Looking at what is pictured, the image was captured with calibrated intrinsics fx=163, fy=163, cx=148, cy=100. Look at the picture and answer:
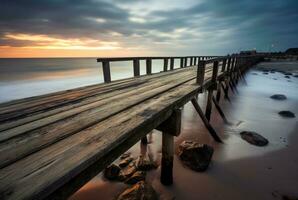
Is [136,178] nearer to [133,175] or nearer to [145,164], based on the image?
[133,175]

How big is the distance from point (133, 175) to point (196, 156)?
153 centimetres

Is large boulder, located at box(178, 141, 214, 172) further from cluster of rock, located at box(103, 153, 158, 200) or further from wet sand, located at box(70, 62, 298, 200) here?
cluster of rock, located at box(103, 153, 158, 200)

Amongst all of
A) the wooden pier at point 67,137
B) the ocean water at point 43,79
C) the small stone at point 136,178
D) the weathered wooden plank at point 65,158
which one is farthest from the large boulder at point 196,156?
the ocean water at point 43,79

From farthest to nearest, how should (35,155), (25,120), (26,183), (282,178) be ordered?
(282,178) → (25,120) → (35,155) → (26,183)

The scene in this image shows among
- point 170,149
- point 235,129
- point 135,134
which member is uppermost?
point 135,134

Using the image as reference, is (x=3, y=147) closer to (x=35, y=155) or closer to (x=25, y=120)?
(x=35, y=155)

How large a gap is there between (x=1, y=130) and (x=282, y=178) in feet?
16.7

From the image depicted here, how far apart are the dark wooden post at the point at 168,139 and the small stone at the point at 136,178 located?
41cm

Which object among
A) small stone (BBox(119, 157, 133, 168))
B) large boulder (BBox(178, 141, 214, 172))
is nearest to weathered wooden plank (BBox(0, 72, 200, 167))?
small stone (BBox(119, 157, 133, 168))

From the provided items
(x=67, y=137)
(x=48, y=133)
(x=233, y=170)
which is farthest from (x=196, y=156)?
(x=48, y=133)

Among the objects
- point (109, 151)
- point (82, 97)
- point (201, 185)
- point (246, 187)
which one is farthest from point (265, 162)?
point (82, 97)

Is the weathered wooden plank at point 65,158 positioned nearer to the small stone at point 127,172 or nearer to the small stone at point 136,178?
the small stone at point 136,178

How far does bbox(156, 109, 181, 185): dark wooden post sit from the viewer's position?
2883 millimetres

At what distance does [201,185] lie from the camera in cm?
333
